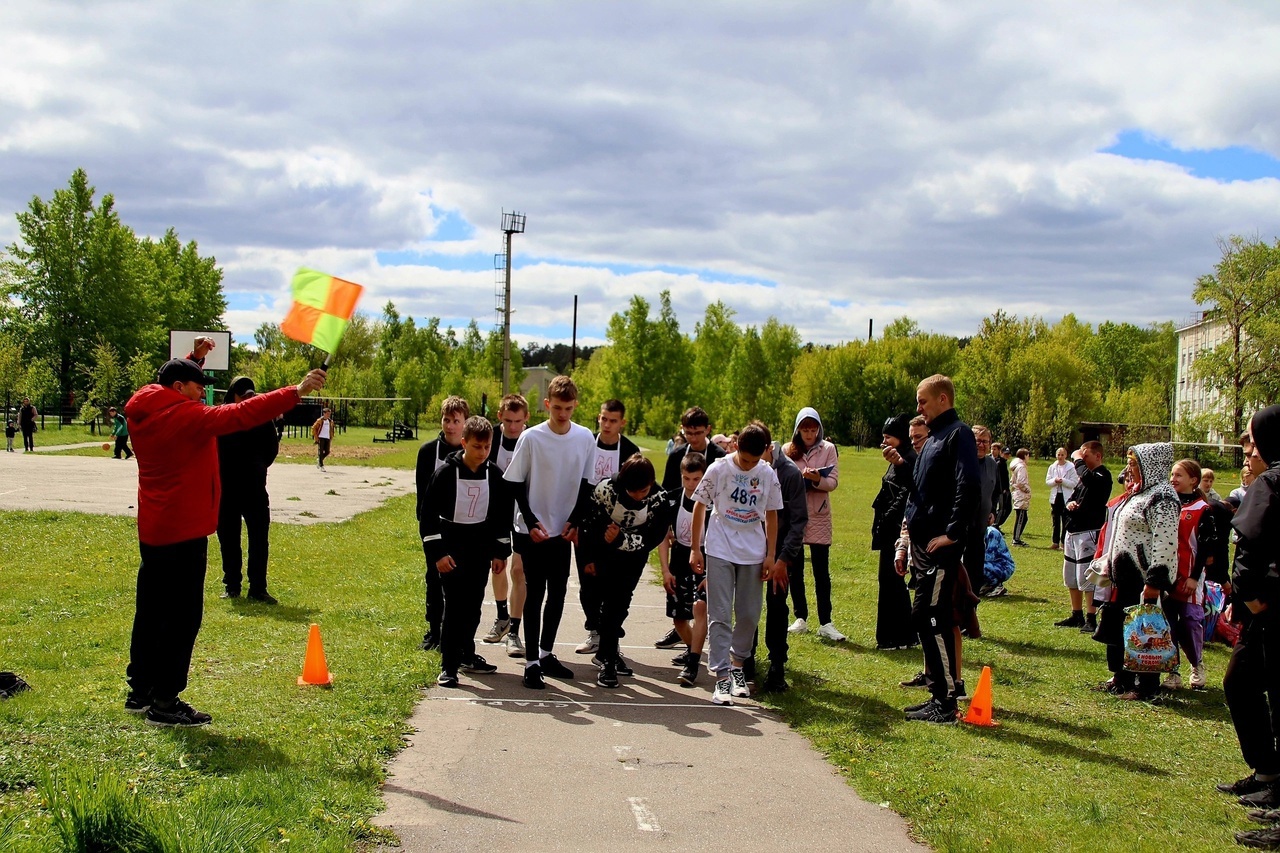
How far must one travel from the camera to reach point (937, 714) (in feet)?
23.1

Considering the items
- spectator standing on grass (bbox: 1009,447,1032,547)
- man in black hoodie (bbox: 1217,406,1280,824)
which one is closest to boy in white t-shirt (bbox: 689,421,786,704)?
man in black hoodie (bbox: 1217,406,1280,824)

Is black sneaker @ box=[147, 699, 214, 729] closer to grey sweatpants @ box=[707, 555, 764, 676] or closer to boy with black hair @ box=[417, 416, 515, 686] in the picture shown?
boy with black hair @ box=[417, 416, 515, 686]

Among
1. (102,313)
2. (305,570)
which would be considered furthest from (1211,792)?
(102,313)

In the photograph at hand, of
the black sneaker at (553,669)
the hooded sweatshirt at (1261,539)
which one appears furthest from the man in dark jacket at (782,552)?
the hooded sweatshirt at (1261,539)

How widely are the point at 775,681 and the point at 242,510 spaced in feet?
18.7

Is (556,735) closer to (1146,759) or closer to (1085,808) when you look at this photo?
(1085,808)

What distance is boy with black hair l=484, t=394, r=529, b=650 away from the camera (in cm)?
893

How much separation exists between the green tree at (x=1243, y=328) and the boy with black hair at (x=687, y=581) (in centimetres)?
6280

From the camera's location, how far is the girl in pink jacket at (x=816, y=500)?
9.80 m

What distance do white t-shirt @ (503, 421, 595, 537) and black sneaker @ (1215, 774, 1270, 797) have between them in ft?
15.0

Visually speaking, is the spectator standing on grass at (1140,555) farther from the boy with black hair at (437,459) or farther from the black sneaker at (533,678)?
the boy with black hair at (437,459)

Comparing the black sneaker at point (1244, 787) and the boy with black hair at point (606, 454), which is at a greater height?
the boy with black hair at point (606, 454)

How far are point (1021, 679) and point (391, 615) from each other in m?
5.72

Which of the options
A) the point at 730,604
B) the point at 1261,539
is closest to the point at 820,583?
the point at 730,604
